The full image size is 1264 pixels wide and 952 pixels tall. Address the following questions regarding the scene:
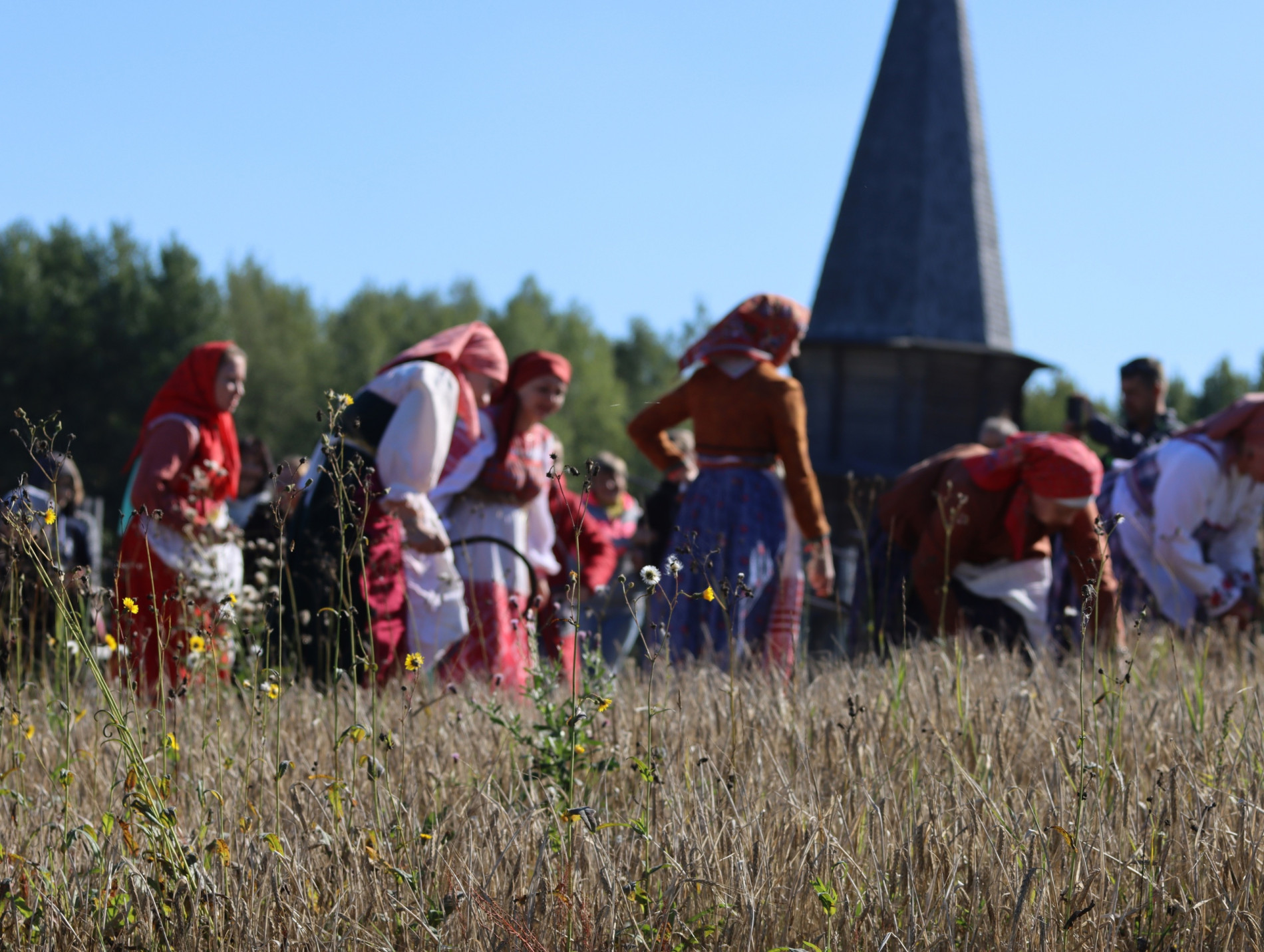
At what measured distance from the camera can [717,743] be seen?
9.66ft

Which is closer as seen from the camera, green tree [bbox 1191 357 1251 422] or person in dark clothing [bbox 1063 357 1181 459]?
person in dark clothing [bbox 1063 357 1181 459]

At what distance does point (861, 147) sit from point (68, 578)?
16.7 meters

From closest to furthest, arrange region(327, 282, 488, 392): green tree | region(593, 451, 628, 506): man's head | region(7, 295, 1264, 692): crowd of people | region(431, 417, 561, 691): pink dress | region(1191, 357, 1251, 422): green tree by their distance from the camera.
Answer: region(7, 295, 1264, 692): crowd of people < region(431, 417, 561, 691): pink dress < region(593, 451, 628, 506): man's head < region(327, 282, 488, 392): green tree < region(1191, 357, 1251, 422): green tree

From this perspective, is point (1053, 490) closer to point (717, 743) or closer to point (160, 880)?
point (717, 743)

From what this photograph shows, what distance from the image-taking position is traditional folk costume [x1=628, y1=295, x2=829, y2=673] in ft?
18.2

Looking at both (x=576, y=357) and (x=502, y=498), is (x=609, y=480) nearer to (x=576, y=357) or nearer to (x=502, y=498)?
(x=502, y=498)

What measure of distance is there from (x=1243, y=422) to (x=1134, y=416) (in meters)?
1.48

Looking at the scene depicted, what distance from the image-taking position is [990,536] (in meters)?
5.19

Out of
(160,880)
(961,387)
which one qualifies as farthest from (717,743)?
(961,387)

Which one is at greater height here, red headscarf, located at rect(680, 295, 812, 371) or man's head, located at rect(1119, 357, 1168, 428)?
red headscarf, located at rect(680, 295, 812, 371)

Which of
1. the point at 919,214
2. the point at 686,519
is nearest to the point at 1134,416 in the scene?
the point at 686,519

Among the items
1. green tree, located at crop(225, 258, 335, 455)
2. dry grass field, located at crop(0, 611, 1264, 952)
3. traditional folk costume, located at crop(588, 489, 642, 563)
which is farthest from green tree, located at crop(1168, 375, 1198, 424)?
dry grass field, located at crop(0, 611, 1264, 952)

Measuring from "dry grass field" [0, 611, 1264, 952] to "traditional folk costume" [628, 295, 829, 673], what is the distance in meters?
2.49

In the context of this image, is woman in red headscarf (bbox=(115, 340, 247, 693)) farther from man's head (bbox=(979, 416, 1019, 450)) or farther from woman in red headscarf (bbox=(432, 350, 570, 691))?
man's head (bbox=(979, 416, 1019, 450))
